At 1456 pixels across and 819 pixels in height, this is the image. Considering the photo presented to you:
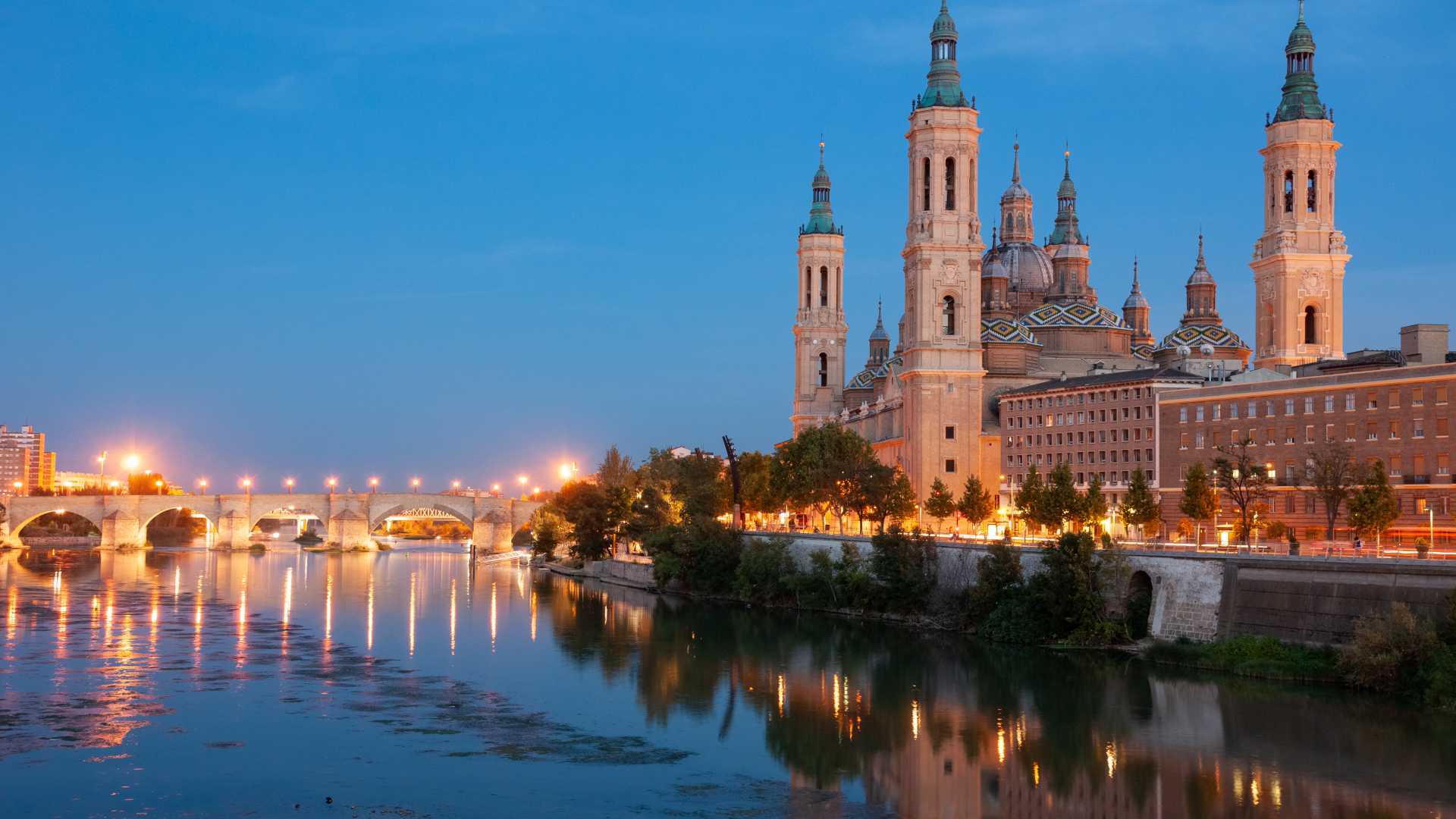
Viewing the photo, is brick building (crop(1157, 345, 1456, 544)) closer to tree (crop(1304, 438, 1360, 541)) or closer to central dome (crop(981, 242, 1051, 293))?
tree (crop(1304, 438, 1360, 541))

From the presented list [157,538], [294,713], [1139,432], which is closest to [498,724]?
[294,713]

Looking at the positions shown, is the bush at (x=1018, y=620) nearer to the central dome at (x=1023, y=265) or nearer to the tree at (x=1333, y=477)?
the tree at (x=1333, y=477)

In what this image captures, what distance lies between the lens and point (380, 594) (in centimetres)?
9188

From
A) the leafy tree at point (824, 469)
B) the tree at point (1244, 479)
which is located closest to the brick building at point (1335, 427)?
the tree at point (1244, 479)

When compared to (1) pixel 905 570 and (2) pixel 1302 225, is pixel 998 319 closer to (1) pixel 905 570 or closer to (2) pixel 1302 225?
(2) pixel 1302 225

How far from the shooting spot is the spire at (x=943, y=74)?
107688 mm

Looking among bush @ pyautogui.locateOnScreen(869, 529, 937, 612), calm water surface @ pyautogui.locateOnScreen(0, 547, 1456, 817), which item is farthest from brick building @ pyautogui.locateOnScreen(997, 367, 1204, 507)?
calm water surface @ pyautogui.locateOnScreen(0, 547, 1456, 817)

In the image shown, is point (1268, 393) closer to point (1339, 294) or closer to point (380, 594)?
point (1339, 294)

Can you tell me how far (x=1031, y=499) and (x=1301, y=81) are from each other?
4309 cm

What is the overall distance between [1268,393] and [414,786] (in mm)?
59642

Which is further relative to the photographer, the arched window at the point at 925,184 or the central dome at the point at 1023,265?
the central dome at the point at 1023,265

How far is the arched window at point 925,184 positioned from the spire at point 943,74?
14.1 feet

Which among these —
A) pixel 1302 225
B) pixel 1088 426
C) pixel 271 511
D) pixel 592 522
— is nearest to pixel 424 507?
pixel 271 511

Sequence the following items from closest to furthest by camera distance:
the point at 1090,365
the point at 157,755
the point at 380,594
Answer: the point at 157,755 < the point at 380,594 < the point at 1090,365
